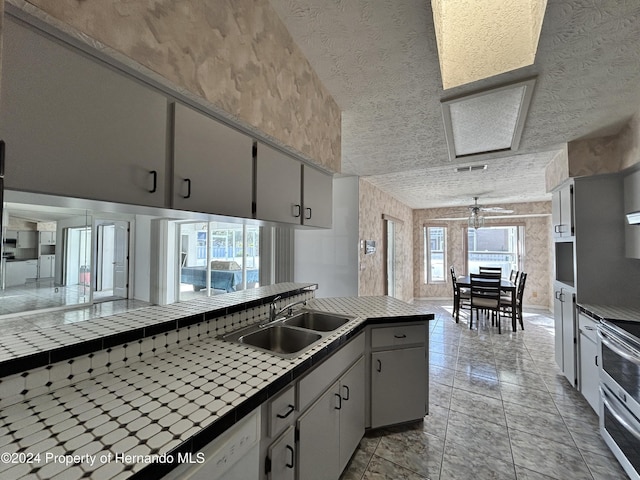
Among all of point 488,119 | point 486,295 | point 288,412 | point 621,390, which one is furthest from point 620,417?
point 486,295

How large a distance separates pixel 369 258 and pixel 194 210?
325 cm

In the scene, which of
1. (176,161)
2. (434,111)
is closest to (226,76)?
(176,161)

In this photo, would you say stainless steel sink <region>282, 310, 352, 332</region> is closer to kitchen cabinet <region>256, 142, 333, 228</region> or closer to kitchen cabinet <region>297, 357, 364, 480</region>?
kitchen cabinet <region>297, 357, 364, 480</region>

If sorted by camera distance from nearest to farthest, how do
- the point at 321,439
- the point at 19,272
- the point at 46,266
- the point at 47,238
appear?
1. the point at 321,439
2. the point at 19,272
3. the point at 47,238
4. the point at 46,266

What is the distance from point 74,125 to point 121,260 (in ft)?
22.6

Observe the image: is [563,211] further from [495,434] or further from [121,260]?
[121,260]

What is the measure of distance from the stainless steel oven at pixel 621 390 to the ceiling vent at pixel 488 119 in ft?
5.45

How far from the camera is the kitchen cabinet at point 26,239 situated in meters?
3.64

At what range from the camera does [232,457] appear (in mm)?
868

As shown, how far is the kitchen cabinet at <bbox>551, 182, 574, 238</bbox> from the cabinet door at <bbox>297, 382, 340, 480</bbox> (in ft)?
9.15

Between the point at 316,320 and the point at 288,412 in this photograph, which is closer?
the point at 288,412

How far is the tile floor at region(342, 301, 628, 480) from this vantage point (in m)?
1.70

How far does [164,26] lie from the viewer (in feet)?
3.21

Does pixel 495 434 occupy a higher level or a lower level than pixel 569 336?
lower
